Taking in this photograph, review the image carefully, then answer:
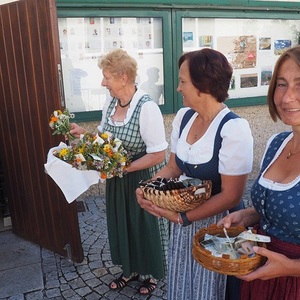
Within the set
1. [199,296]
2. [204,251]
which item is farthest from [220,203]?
[199,296]

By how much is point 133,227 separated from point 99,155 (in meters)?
0.82

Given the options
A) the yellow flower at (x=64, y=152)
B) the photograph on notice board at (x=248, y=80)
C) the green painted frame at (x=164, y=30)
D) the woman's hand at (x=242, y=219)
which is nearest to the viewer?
the woman's hand at (x=242, y=219)

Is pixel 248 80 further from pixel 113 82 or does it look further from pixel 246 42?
pixel 113 82

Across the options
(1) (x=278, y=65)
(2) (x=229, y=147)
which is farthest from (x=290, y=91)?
(2) (x=229, y=147)

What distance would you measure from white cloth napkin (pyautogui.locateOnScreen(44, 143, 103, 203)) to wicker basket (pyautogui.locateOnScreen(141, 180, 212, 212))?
37.2 inches

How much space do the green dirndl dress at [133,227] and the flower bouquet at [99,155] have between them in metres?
0.23

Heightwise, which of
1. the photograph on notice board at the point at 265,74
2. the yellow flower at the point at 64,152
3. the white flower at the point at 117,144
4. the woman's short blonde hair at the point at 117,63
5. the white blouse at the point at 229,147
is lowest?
the yellow flower at the point at 64,152

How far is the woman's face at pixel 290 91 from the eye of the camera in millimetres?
1481

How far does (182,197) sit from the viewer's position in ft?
5.84

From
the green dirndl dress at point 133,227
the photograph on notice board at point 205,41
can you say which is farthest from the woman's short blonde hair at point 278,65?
the photograph on notice board at point 205,41

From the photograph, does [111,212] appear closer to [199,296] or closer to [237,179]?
[199,296]

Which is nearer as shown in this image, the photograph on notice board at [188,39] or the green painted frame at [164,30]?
the green painted frame at [164,30]

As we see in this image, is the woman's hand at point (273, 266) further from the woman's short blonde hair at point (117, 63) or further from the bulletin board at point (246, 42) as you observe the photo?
the bulletin board at point (246, 42)

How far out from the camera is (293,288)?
1.50 m
